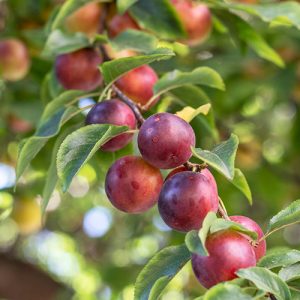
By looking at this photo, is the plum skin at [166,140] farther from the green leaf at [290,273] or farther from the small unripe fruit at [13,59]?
the small unripe fruit at [13,59]

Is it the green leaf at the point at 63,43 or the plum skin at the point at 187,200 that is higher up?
the plum skin at the point at 187,200

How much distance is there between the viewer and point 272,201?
2.29 metres

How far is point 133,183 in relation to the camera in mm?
808

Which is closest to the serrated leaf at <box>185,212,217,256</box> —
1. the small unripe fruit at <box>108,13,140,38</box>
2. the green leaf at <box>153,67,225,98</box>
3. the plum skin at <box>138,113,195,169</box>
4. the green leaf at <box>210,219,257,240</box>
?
the green leaf at <box>210,219,257,240</box>

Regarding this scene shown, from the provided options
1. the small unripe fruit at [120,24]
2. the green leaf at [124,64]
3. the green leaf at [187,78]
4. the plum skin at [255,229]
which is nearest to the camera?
the plum skin at [255,229]

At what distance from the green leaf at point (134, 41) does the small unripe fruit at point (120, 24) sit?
3.7 inches

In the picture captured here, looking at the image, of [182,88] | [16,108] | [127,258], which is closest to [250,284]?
[182,88]

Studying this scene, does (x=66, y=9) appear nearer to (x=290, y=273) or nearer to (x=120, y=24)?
(x=120, y=24)

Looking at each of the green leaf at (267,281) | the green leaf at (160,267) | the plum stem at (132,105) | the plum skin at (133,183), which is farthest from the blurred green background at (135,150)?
the green leaf at (267,281)

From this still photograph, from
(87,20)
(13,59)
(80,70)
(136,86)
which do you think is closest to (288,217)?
(136,86)

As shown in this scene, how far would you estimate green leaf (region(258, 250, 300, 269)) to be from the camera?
0.70 metres

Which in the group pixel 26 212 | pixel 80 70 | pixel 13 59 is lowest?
pixel 26 212

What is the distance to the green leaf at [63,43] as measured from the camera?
111cm

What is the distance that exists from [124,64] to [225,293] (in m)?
0.42
